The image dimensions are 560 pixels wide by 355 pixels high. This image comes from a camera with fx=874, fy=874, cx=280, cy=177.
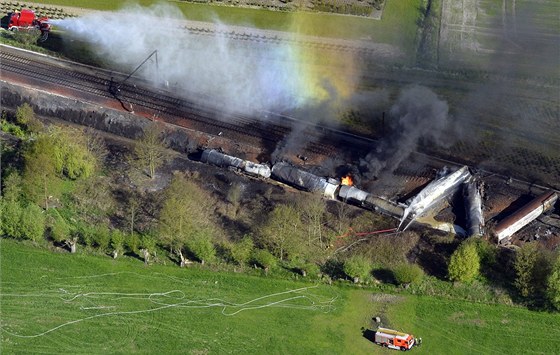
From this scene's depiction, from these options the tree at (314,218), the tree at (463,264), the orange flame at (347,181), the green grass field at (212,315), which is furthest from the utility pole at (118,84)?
the tree at (463,264)

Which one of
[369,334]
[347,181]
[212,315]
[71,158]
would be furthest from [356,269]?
[71,158]

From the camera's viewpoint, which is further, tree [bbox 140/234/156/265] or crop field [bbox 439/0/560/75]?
crop field [bbox 439/0/560/75]

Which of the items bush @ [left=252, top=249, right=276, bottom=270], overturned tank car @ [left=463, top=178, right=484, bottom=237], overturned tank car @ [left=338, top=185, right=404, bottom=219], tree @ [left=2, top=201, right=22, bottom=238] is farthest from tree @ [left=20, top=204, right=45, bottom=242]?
overturned tank car @ [left=463, top=178, right=484, bottom=237]

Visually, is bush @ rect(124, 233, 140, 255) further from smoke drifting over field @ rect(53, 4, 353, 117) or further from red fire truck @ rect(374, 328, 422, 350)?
smoke drifting over field @ rect(53, 4, 353, 117)

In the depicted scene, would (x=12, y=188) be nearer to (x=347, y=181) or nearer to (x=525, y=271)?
(x=347, y=181)

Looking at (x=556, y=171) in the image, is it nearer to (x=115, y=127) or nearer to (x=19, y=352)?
(x=115, y=127)

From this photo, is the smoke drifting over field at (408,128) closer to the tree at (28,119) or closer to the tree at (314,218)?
the tree at (314,218)
